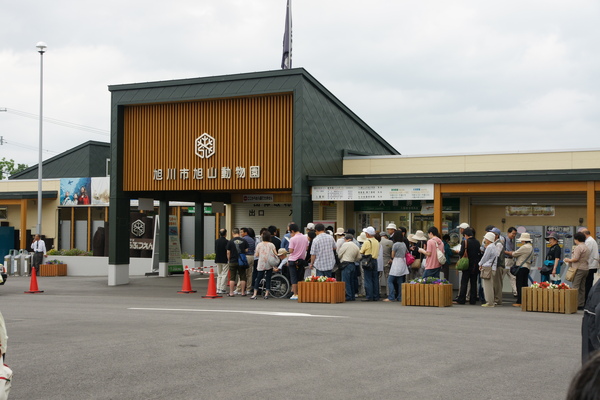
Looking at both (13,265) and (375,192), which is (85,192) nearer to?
(13,265)

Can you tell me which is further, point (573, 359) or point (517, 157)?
point (517, 157)

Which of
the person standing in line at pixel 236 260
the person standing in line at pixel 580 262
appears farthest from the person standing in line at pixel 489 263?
the person standing in line at pixel 236 260

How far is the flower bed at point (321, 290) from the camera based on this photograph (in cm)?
1662

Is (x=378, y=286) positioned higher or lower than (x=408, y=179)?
lower

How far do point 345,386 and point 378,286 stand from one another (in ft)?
32.9

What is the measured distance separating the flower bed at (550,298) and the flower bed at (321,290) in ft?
13.3

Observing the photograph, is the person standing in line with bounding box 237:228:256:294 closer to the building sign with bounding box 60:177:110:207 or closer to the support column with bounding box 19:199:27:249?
the building sign with bounding box 60:177:110:207

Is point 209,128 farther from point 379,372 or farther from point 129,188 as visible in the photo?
point 379,372

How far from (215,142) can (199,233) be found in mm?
7845

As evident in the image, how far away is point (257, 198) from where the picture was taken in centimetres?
2872

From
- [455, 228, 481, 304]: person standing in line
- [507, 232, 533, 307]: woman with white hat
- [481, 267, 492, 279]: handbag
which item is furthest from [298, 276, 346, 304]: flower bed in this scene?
[507, 232, 533, 307]: woman with white hat

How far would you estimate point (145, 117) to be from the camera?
77.9 ft

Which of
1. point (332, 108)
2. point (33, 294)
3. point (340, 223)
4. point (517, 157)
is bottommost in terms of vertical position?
point (33, 294)

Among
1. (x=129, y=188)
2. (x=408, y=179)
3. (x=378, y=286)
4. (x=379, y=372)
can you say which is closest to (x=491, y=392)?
(x=379, y=372)
